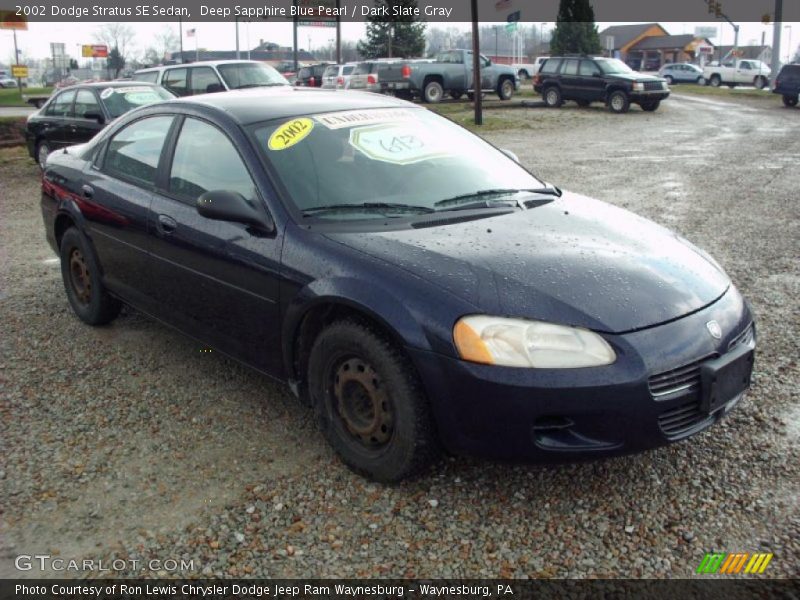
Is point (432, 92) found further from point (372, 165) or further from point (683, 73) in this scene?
point (683, 73)

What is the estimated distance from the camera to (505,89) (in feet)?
92.3

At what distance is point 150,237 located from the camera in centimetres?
407

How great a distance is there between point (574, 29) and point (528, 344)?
53810 millimetres

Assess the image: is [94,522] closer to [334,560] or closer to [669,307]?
[334,560]

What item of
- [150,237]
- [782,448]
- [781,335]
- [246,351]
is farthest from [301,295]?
[781,335]

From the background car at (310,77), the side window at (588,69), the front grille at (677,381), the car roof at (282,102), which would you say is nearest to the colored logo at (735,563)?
the front grille at (677,381)

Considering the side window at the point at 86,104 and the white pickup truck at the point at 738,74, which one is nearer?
the side window at the point at 86,104

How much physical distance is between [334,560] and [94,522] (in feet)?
3.13

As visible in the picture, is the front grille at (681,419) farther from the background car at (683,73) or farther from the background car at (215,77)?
the background car at (683,73)

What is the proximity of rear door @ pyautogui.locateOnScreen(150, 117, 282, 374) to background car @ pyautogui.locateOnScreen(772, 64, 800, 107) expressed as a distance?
25732 millimetres

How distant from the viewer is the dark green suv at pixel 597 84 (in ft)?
76.7

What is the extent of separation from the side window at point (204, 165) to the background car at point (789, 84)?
25643 millimetres

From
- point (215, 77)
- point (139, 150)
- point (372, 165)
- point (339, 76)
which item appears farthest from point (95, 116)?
point (339, 76)

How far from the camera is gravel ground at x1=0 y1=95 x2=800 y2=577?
104 inches
